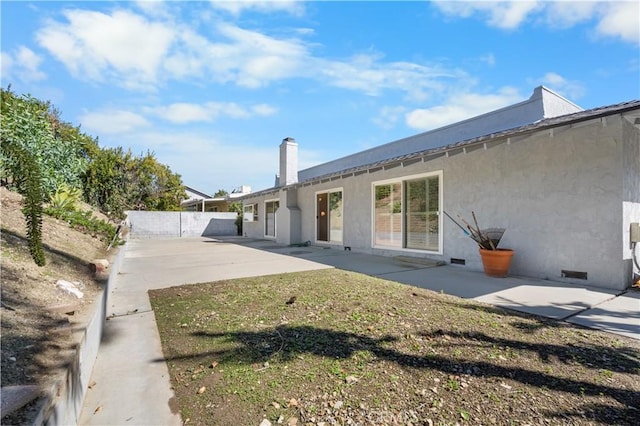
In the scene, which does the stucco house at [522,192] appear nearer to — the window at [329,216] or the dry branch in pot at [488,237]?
the dry branch in pot at [488,237]

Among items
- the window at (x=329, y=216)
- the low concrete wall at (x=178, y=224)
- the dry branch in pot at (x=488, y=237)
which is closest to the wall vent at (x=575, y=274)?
the dry branch in pot at (x=488, y=237)

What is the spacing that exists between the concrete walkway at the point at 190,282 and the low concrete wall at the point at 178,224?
36.9ft

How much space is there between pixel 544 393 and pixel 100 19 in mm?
8066

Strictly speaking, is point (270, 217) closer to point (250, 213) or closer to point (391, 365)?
point (250, 213)

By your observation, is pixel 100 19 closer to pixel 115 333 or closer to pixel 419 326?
pixel 115 333

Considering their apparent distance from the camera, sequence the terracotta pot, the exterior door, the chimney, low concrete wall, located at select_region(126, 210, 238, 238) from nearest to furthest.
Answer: the terracotta pot < the exterior door < the chimney < low concrete wall, located at select_region(126, 210, 238, 238)

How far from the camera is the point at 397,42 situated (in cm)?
824

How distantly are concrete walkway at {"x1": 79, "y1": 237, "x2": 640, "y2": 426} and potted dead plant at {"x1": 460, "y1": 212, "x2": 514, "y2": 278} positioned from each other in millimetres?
204

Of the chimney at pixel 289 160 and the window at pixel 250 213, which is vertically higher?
the chimney at pixel 289 160

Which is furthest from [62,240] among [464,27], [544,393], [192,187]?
[192,187]

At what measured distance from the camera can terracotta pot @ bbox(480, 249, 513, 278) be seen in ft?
19.8

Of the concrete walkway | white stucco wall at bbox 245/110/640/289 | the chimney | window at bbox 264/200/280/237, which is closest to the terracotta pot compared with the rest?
the concrete walkway

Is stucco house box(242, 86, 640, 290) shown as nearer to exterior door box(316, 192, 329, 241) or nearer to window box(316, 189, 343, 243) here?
window box(316, 189, 343, 243)

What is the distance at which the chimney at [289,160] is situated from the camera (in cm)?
1507
